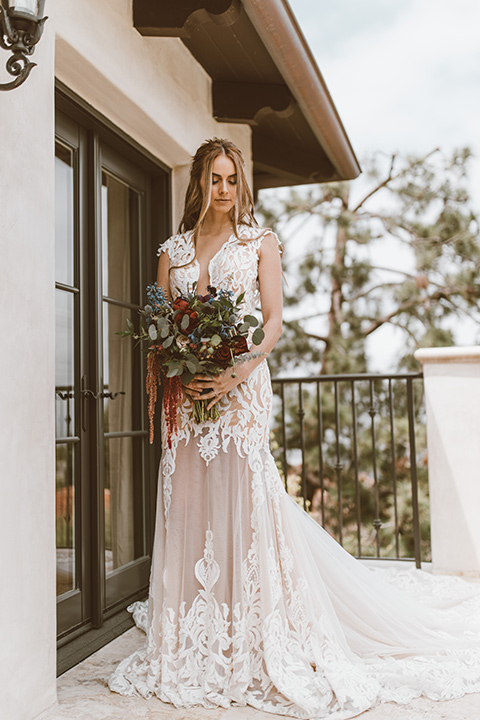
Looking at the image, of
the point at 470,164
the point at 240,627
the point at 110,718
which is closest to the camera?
the point at 110,718

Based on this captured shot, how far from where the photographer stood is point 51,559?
2.01 meters

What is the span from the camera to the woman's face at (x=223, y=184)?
97.1 inches

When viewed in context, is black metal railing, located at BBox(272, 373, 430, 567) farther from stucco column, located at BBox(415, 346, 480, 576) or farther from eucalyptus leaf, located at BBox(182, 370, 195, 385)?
eucalyptus leaf, located at BBox(182, 370, 195, 385)

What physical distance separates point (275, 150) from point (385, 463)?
5190 mm

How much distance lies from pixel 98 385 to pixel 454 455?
215 centimetres

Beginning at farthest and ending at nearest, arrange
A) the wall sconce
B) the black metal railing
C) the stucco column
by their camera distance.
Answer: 1. the black metal railing
2. the stucco column
3. the wall sconce

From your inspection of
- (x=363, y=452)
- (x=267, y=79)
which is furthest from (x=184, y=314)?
(x=363, y=452)

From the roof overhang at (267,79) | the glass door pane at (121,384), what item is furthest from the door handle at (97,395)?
the roof overhang at (267,79)

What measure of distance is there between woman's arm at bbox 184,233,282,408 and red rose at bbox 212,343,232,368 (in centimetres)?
7

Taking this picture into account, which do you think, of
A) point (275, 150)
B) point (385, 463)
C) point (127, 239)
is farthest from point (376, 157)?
point (127, 239)

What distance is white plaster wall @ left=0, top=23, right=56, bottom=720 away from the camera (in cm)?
181

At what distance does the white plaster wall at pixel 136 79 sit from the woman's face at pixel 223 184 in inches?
24.5

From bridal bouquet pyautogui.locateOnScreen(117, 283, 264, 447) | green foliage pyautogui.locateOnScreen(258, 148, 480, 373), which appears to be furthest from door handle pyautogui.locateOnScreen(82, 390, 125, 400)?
green foliage pyautogui.locateOnScreen(258, 148, 480, 373)

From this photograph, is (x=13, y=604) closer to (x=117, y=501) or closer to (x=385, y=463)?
(x=117, y=501)
